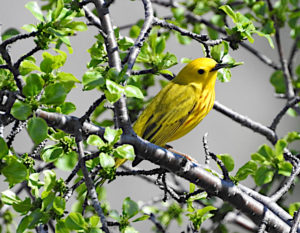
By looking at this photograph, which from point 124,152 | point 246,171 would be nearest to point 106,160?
point 124,152

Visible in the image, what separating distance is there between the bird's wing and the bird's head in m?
0.11

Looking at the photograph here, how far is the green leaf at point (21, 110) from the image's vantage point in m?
1.58

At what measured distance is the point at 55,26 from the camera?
6.04 feet

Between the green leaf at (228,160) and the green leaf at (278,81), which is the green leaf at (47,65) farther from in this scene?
the green leaf at (278,81)

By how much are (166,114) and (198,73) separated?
0.41m

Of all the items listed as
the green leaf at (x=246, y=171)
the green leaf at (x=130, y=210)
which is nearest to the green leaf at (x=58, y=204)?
the green leaf at (x=130, y=210)

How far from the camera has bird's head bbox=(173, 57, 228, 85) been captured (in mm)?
3088

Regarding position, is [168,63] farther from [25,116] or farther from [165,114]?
[25,116]

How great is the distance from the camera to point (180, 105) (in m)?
2.99

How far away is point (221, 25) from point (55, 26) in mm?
1936

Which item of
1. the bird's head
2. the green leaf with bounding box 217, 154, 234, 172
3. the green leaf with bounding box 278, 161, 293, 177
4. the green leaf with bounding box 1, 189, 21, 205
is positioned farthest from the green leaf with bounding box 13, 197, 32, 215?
the bird's head

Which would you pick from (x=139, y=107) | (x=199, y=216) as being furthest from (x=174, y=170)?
(x=139, y=107)

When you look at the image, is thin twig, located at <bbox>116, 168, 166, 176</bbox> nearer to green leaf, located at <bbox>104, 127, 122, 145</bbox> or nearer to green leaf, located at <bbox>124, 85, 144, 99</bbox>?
green leaf, located at <bbox>104, 127, 122, 145</bbox>

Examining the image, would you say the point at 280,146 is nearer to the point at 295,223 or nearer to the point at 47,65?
the point at 295,223
